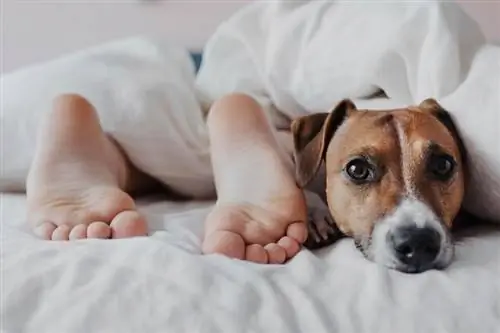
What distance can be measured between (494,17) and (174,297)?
63.9 inches

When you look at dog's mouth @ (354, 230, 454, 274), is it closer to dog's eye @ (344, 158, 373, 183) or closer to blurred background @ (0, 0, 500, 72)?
dog's eye @ (344, 158, 373, 183)

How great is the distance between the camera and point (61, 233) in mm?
1034

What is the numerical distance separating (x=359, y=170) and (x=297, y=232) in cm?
12

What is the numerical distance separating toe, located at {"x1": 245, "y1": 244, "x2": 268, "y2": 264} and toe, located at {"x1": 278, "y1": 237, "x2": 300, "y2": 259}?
A: 0.03 meters

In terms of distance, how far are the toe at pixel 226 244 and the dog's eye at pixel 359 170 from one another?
174 millimetres

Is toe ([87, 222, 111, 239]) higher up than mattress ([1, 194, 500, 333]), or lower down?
lower down

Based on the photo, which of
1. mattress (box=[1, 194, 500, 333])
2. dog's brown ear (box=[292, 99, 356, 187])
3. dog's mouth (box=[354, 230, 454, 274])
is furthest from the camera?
dog's brown ear (box=[292, 99, 356, 187])

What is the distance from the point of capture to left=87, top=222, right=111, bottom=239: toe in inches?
40.1

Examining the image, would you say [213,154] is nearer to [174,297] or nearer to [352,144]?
[352,144]

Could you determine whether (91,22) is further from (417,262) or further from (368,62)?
(417,262)

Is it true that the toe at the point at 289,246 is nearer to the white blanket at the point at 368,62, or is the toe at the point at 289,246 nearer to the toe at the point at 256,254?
the toe at the point at 256,254

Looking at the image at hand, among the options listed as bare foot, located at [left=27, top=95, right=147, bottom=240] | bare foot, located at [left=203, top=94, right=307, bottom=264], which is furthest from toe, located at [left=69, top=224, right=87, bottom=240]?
bare foot, located at [left=203, top=94, right=307, bottom=264]

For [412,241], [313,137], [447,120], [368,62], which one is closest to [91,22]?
[368,62]

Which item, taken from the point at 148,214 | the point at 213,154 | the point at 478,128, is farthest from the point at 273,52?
the point at 478,128
